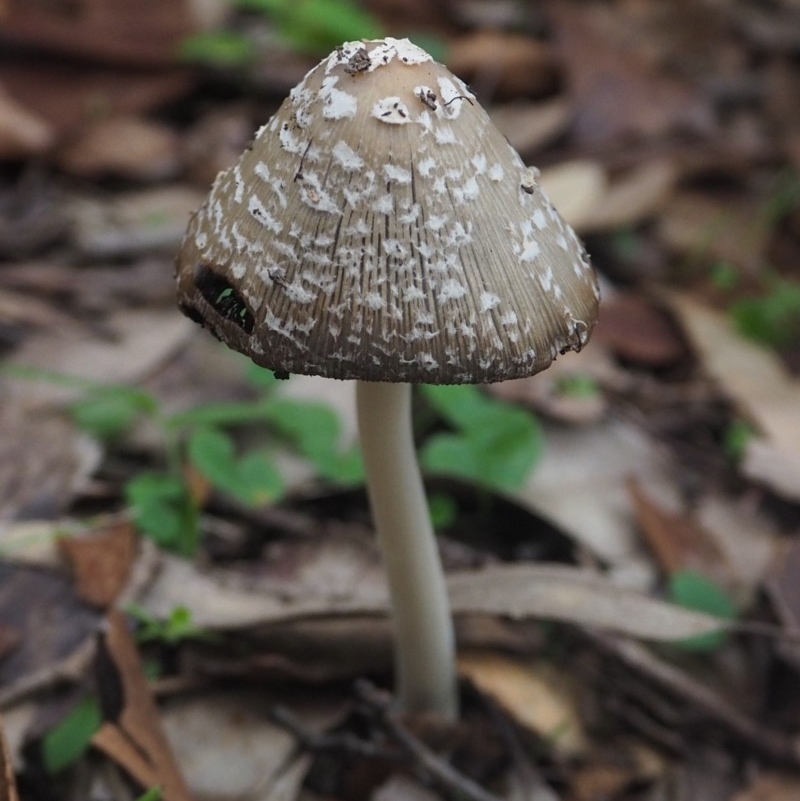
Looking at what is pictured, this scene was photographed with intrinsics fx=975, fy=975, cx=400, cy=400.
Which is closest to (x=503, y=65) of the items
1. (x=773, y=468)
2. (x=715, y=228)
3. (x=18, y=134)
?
(x=715, y=228)

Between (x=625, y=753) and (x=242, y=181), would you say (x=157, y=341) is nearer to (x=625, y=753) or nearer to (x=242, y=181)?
(x=242, y=181)

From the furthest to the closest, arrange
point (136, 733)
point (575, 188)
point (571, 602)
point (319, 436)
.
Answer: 1. point (575, 188)
2. point (319, 436)
3. point (571, 602)
4. point (136, 733)

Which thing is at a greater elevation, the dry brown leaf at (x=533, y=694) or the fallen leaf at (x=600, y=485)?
the fallen leaf at (x=600, y=485)

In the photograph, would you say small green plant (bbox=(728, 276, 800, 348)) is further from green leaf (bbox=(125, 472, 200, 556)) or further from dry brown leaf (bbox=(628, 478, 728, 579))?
green leaf (bbox=(125, 472, 200, 556))

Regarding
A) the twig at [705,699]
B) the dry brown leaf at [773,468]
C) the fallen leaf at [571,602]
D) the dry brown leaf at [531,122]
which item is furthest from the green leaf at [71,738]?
the dry brown leaf at [531,122]

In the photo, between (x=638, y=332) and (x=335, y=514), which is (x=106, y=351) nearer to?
(x=335, y=514)

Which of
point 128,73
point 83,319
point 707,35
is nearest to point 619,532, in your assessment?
point 83,319

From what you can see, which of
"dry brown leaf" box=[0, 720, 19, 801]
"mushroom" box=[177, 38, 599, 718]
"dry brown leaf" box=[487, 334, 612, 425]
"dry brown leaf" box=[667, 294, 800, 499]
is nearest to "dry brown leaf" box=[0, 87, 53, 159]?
"dry brown leaf" box=[487, 334, 612, 425]

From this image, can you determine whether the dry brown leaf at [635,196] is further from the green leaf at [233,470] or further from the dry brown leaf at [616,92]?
the green leaf at [233,470]
